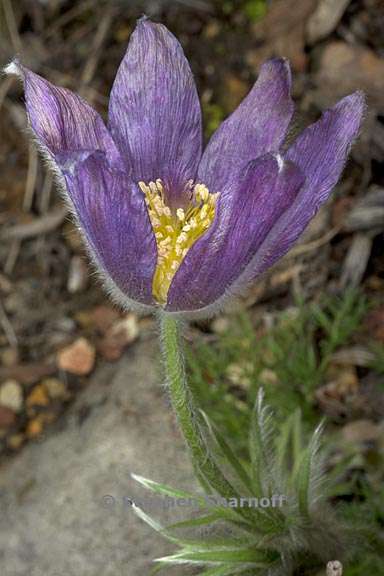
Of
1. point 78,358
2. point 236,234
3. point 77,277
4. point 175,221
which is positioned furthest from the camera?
point 77,277

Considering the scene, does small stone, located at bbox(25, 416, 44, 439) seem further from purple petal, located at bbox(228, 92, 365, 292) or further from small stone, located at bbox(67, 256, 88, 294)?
purple petal, located at bbox(228, 92, 365, 292)

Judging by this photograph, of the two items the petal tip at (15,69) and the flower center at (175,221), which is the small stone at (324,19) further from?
the petal tip at (15,69)

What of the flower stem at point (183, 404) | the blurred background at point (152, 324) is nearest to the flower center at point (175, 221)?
the flower stem at point (183, 404)

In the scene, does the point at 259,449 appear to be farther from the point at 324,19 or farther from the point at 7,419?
the point at 324,19

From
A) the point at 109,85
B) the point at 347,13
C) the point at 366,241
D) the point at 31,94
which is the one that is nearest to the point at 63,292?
the point at 109,85

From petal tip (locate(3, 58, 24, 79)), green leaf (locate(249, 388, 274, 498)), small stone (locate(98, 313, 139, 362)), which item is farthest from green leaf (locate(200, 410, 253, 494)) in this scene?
small stone (locate(98, 313, 139, 362))

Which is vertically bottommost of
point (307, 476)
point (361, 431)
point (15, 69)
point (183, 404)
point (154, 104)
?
point (361, 431)

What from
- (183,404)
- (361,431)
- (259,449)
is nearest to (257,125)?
(183,404)

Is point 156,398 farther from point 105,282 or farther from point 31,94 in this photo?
point 31,94
